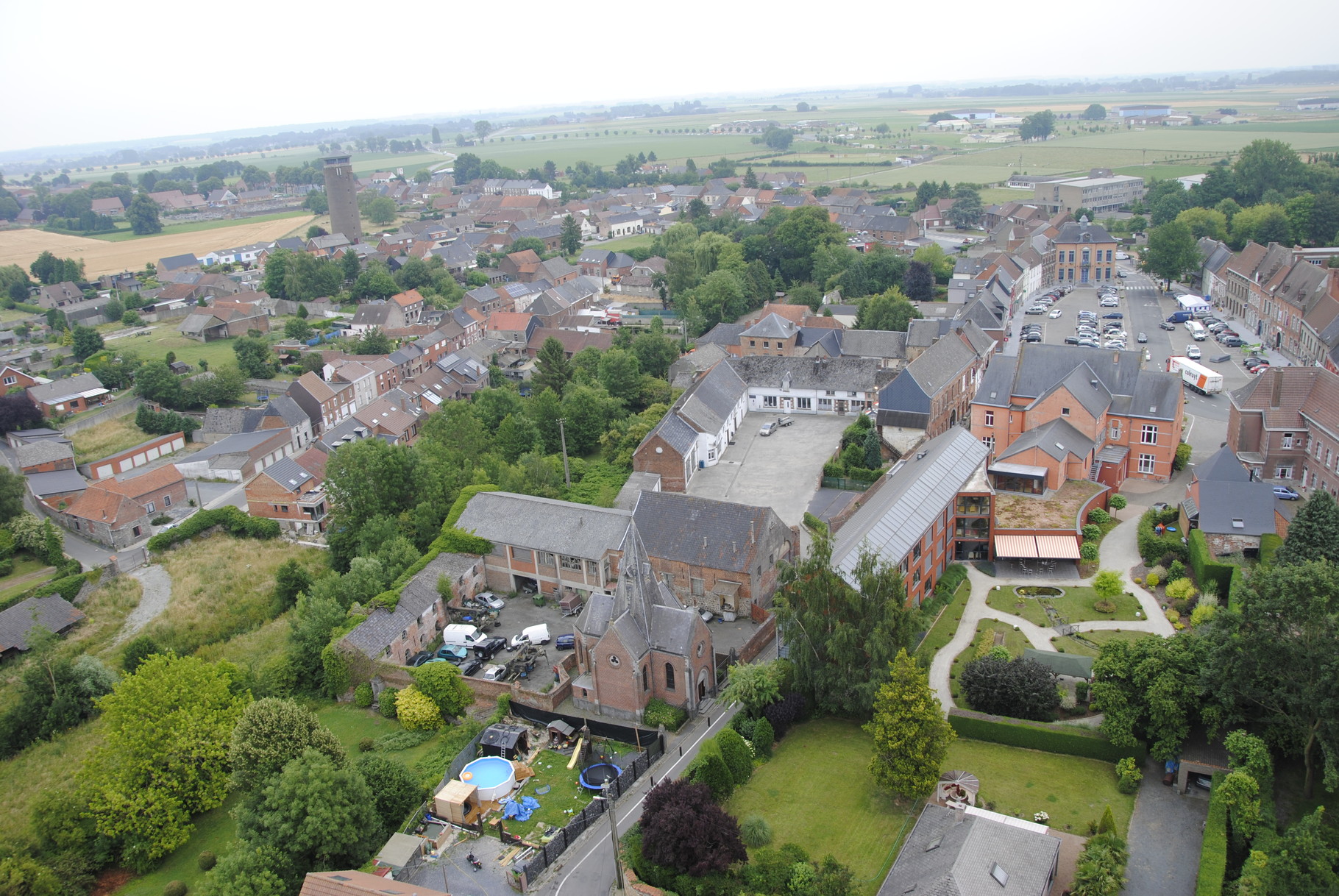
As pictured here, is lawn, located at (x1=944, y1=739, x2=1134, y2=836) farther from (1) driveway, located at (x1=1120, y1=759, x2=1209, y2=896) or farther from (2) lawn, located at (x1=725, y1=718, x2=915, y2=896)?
(2) lawn, located at (x1=725, y1=718, x2=915, y2=896)

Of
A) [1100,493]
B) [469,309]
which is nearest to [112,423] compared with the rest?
[469,309]

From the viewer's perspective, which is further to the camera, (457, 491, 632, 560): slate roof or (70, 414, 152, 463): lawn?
(70, 414, 152, 463): lawn

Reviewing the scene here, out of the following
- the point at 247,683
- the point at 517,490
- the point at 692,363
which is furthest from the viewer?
the point at 692,363

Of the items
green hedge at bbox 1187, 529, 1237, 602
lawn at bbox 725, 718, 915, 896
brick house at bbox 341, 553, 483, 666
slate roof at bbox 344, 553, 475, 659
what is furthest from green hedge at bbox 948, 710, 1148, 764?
slate roof at bbox 344, 553, 475, 659

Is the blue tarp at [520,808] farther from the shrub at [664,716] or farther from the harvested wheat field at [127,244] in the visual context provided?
the harvested wheat field at [127,244]

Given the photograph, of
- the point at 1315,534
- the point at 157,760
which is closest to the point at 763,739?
the point at 157,760

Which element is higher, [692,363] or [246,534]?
[692,363]

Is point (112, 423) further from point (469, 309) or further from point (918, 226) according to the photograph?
point (918, 226)
